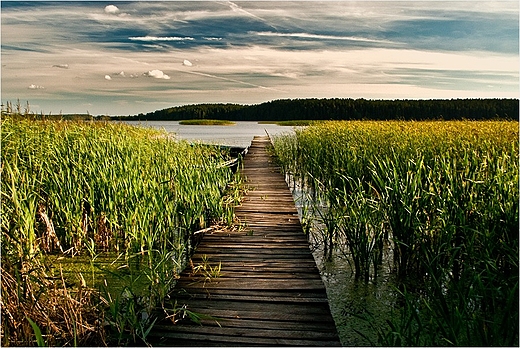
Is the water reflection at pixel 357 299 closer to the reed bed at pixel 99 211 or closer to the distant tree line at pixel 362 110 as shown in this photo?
the reed bed at pixel 99 211

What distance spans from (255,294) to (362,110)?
37.5 m

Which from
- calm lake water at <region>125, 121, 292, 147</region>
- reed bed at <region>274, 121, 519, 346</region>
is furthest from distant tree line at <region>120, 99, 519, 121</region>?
reed bed at <region>274, 121, 519, 346</region>

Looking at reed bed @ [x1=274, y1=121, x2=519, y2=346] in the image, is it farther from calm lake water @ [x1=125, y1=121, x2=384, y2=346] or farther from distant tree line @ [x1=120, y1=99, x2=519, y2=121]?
distant tree line @ [x1=120, y1=99, x2=519, y2=121]

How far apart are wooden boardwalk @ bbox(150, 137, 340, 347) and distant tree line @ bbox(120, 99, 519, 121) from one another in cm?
1960

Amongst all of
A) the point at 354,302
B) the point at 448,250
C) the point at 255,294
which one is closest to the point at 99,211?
the point at 255,294

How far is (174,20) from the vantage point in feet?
19.5

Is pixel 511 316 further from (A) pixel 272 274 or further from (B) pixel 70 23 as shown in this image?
A: (B) pixel 70 23

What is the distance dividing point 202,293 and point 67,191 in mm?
2282

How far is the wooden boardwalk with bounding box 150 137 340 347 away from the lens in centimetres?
287

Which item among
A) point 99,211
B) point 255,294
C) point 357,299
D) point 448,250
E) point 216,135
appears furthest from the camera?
point 216,135

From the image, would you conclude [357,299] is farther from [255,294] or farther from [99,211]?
[99,211]

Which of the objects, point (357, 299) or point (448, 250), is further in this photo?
point (357, 299)

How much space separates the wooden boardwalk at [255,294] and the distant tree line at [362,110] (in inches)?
772

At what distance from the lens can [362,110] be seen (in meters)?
39.6
